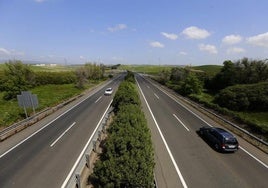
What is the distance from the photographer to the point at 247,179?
13.6 m

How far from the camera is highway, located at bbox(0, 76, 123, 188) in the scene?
13.4 m

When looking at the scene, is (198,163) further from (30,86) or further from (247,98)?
(30,86)

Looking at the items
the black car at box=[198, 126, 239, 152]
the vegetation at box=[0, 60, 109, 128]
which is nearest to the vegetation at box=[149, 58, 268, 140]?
the black car at box=[198, 126, 239, 152]

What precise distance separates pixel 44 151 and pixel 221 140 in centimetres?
1392

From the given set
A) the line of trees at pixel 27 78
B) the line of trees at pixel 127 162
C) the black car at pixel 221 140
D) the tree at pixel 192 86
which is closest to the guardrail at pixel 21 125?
the line of trees at pixel 127 162

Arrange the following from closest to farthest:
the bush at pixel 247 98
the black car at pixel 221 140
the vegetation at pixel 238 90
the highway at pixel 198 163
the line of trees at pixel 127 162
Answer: the line of trees at pixel 127 162 → the highway at pixel 198 163 → the black car at pixel 221 140 → the vegetation at pixel 238 90 → the bush at pixel 247 98

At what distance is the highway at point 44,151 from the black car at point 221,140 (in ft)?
35.7

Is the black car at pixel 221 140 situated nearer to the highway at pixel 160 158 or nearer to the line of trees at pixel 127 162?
the highway at pixel 160 158

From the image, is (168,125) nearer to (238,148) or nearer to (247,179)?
(238,148)

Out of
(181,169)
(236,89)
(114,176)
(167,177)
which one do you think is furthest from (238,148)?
(236,89)

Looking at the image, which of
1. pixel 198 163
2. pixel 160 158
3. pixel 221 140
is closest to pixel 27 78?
pixel 160 158

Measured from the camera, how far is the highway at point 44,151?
1341cm

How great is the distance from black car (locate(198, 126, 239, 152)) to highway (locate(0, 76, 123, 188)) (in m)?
10.9

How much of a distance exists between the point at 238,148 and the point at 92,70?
3016 inches
